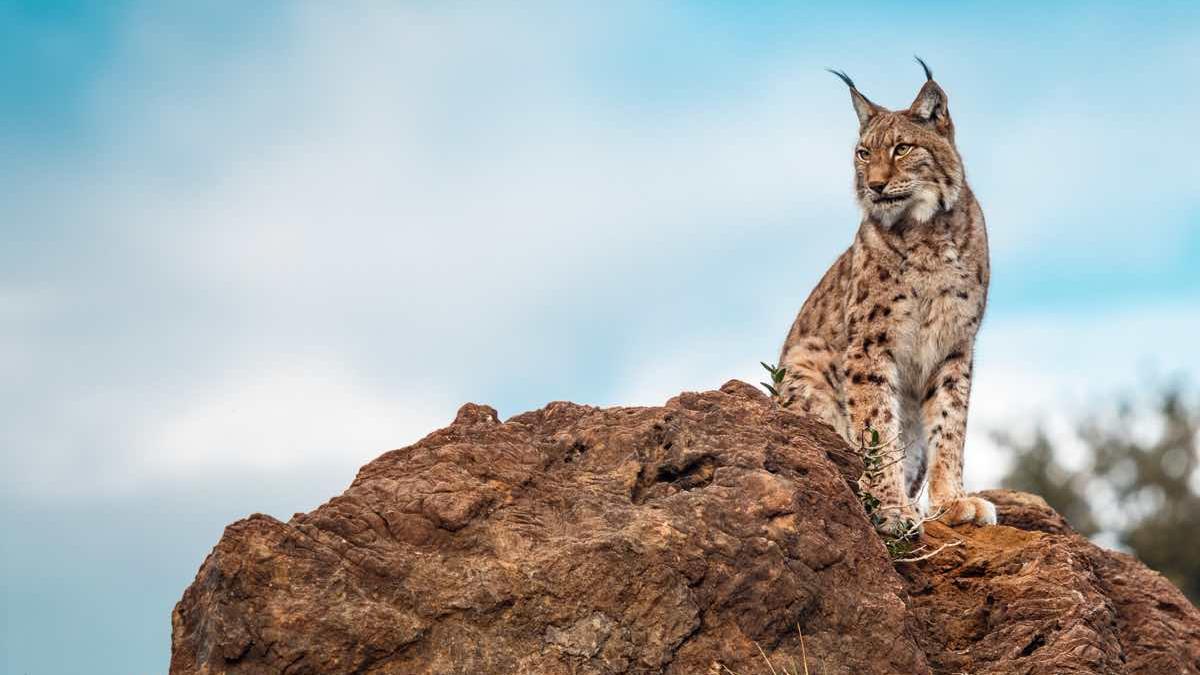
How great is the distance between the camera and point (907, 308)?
31.6 feet

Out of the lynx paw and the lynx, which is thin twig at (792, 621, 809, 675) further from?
the lynx

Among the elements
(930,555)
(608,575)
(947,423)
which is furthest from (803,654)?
(947,423)

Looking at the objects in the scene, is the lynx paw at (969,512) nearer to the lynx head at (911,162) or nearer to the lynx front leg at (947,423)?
the lynx front leg at (947,423)

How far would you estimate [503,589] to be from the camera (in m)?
5.70

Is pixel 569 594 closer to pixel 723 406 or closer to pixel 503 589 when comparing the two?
pixel 503 589

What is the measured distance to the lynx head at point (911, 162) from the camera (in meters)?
9.87

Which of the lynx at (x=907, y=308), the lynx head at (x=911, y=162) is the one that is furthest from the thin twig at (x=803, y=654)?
the lynx head at (x=911, y=162)

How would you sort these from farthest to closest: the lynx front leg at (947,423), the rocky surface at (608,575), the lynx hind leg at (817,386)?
1. the lynx hind leg at (817,386)
2. the lynx front leg at (947,423)
3. the rocky surface at (608,575)

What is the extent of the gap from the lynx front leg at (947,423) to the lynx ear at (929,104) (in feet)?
5.50

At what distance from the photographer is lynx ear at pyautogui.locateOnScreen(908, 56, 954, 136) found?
10016mm

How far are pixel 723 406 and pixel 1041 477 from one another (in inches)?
990

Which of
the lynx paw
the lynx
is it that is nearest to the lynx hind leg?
the lynx

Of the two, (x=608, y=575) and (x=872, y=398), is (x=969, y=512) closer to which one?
(x=872, y=398)

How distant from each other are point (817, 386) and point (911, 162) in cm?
170
